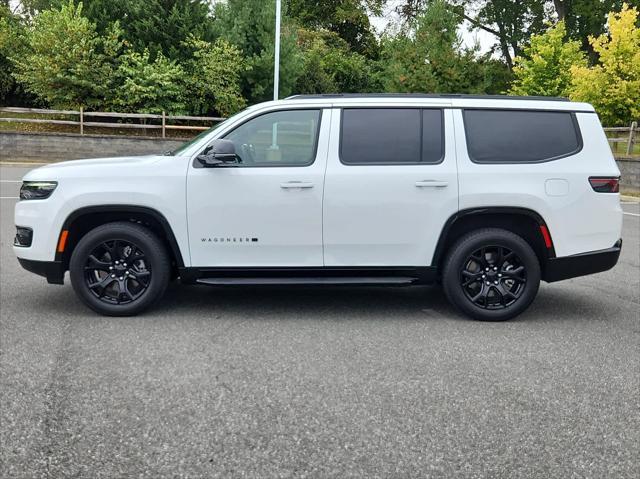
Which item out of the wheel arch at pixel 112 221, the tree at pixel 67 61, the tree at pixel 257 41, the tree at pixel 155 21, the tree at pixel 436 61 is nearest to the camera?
the wheel arch at pixel 112 221

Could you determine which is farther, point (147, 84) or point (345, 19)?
point (345, 19)

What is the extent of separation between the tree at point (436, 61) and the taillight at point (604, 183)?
25.5 m

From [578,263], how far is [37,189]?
4.61 meters

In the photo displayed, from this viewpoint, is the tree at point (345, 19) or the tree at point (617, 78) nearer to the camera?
the tree at point (617, 78)

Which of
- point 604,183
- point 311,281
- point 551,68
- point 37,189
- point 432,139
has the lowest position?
point 311,281

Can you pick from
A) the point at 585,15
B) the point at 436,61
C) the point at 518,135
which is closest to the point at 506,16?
the point at 585,15

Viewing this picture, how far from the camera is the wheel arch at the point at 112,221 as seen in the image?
5.38 m

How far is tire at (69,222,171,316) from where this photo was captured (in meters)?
5.38

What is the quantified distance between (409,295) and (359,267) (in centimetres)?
126

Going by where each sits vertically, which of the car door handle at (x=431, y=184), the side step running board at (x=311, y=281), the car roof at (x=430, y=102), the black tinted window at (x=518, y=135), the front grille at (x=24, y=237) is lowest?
the side step running board at (x=311, y=281)

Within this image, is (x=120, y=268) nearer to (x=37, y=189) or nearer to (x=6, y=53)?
(x=37, y=189)

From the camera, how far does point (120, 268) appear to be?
215 inches

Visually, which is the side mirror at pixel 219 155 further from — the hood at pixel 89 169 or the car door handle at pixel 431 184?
the car door handle at pixel 431 184

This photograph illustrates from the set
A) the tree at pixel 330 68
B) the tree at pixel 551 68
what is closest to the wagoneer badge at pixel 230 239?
the tree at pixel 551 68
